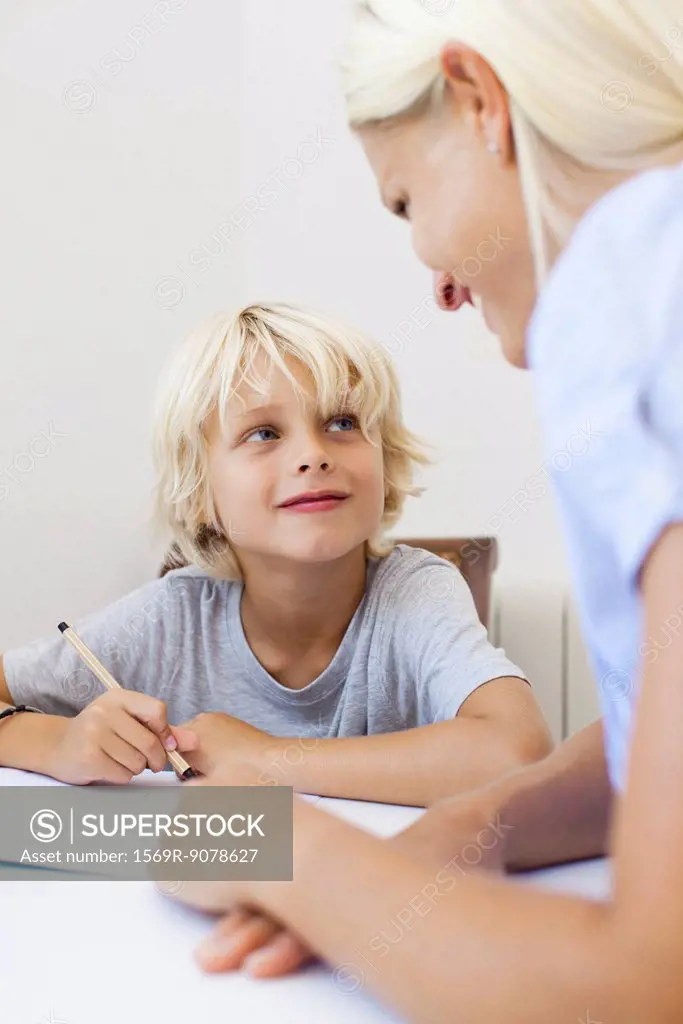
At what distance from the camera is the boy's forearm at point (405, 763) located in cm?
59

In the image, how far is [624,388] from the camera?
249 millimetres

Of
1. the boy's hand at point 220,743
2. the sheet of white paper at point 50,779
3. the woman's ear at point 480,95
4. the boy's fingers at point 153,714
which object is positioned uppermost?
the woman's ear at point 480,95

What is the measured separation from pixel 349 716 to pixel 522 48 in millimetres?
599

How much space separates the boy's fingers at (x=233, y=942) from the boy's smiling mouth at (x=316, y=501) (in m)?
0.45

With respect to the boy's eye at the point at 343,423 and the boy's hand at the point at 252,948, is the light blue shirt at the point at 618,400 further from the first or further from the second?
the boy's eye at the point at 343,423

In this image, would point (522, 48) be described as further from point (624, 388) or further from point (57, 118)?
point (57, 118)

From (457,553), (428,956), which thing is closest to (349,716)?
(457,553)

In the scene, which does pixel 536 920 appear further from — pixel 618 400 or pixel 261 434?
pixel 261 434

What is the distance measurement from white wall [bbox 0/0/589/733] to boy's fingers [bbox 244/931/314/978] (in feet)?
2.84

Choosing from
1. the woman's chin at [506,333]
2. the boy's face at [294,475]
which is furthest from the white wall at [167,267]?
the woman's chin at [506,333]

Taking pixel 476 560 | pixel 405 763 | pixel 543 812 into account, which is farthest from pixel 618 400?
pixel 476 560

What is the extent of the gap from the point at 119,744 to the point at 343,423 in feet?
1.10

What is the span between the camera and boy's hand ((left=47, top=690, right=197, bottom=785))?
2.00ft

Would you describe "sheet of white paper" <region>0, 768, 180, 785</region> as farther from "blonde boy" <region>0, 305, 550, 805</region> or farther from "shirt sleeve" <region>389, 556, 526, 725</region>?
"shirt sleeve" <region>389, 556, 526, 725</region>
